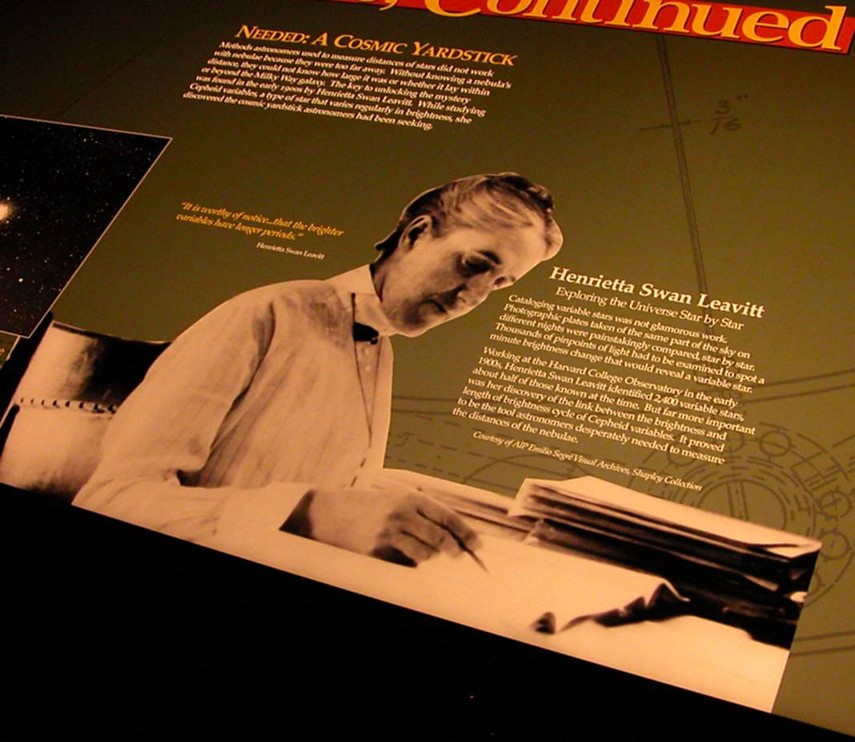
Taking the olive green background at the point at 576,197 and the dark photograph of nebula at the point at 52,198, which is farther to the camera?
the dark photograph of nebula at the point at 52,198

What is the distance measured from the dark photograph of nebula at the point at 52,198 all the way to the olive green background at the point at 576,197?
0.14 feet

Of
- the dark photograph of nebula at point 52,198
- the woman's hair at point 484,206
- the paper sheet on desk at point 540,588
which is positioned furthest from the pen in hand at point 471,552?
the dark photograph of nebula at point 52,198

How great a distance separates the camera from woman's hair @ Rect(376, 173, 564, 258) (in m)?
1.60

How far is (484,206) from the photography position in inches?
64.1

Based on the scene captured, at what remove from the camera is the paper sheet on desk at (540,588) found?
1256mm

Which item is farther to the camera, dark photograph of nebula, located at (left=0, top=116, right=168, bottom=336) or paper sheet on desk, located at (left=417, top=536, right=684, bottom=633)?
dark photograph of nebula, located at (left=0, top=116, right=168, bottom=336)

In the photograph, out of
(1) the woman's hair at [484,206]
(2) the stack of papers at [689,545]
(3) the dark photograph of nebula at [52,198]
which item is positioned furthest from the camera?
(3) the dark photograph of nebula at [52,198]

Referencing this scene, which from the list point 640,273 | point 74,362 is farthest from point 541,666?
point 74,362

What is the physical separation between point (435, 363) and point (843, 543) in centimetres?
63

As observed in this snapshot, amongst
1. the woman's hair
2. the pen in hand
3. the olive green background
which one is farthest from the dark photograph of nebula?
the pen in hand

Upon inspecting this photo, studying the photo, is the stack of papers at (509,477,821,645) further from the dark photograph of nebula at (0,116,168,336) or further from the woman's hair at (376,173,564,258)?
the dark photograph of nebula at (0,116,168,336)

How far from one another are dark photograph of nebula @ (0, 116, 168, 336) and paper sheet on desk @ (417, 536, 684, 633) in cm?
89

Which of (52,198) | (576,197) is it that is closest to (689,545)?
(576,197)

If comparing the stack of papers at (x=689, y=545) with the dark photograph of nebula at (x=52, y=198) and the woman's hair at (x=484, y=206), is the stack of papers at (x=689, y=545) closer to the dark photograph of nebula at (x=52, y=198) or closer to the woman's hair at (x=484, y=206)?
the woman's hair at (x=484, y=206)
